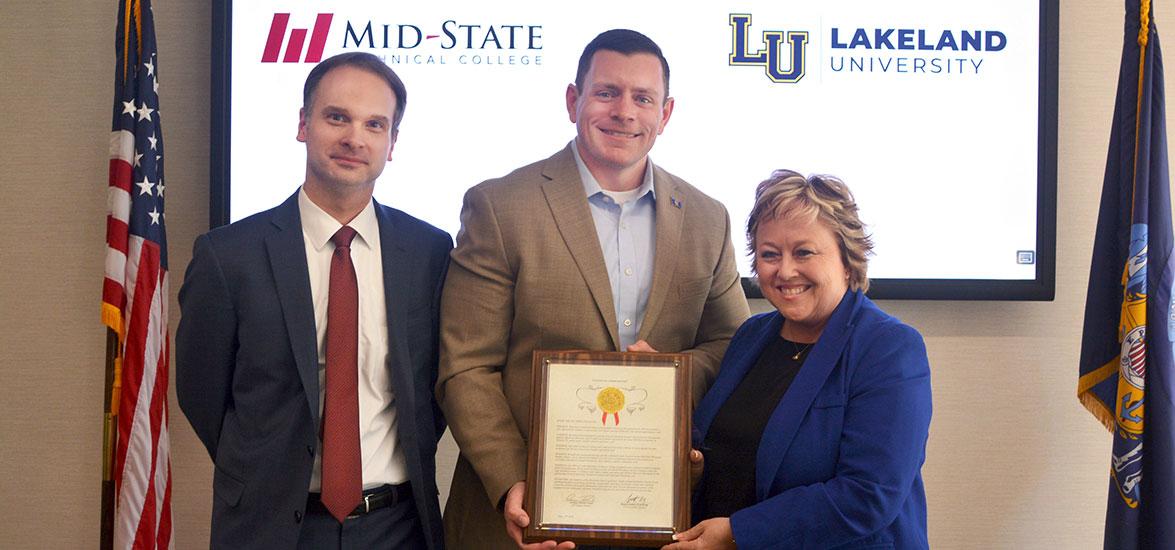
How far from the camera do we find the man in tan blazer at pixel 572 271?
6.88ft

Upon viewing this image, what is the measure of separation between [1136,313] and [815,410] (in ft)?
4.62

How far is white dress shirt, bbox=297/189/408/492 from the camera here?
2041mm

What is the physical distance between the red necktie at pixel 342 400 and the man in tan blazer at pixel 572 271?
0.65 ft

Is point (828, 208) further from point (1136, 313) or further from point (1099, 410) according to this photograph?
point (1099, 410)

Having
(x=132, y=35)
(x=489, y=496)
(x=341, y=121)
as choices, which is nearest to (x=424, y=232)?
(x=341, y=121)

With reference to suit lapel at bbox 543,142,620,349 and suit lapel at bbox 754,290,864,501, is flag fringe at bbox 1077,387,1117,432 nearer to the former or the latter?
suit lapel at bbox 754,290,864,501

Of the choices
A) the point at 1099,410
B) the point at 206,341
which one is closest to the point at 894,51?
the point at 1099,410

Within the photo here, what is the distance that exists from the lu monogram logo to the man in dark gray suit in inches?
53.3

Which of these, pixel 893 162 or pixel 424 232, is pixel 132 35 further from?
pixel 893 162

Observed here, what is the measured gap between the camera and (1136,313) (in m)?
2.74

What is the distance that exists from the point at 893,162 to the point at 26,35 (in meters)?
2.91

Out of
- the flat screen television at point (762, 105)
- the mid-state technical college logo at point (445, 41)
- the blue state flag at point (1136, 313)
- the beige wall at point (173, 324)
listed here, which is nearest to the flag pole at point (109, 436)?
the beige wall at point (173, 324)
